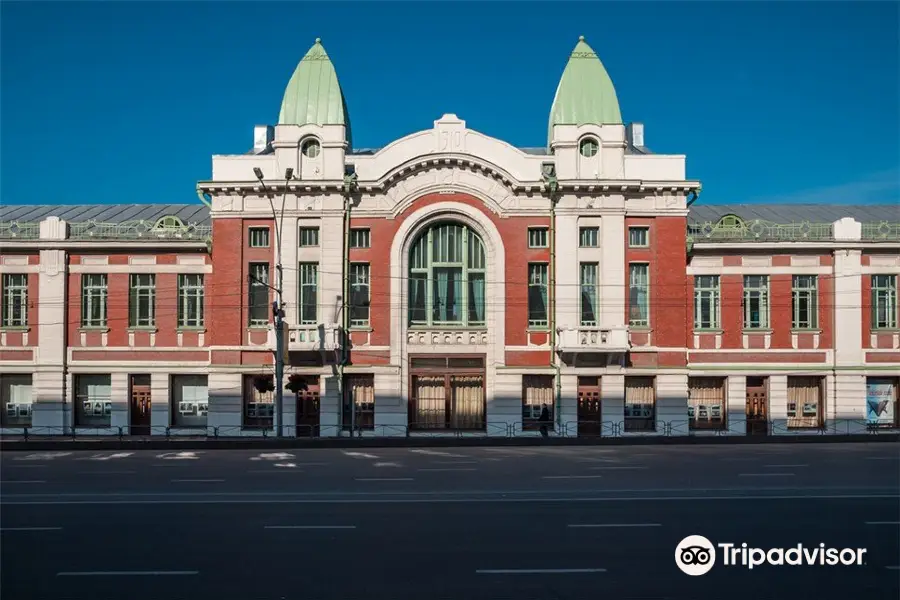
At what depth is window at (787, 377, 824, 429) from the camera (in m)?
43.8

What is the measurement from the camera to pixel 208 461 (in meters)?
30.1

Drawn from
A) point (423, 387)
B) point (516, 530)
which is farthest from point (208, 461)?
point (516, 530)

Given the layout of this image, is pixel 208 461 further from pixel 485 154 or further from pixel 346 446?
pixel 485 154

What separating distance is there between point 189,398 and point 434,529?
31.3 meters

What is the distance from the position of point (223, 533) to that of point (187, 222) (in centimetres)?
3586

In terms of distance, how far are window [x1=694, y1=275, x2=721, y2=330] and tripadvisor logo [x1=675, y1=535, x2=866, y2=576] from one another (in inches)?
1214

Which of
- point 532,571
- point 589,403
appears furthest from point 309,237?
point 532,571

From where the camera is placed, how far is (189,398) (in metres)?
44.2

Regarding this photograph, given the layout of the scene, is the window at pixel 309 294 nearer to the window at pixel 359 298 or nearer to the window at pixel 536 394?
the window at pixel 359 298

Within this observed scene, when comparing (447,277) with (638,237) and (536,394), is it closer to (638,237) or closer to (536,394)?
(536,394)

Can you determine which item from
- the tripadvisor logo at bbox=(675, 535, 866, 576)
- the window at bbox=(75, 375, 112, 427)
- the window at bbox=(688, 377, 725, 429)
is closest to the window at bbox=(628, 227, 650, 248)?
the window at bbox=(688, 377, 725, 429)

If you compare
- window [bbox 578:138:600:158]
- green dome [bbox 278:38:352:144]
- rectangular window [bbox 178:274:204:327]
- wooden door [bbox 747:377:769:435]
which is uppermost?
green dome [bbox 278:38:352:144]

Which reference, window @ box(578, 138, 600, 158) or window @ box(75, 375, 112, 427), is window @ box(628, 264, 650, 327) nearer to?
window @ box(578, 138, 600, 158)

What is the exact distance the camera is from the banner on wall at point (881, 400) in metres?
43.7
